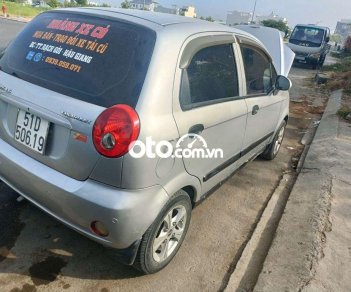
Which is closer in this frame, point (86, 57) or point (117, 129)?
point (117, 129)

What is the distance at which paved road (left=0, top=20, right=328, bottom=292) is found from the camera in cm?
256

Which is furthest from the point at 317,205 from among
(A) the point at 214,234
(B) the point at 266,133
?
(A) the point at 214,234

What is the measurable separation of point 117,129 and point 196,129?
2.19 ft

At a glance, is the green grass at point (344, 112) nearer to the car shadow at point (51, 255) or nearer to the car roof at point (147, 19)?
the car roof at point (147, 19)

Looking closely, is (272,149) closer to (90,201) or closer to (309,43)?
(90,201)

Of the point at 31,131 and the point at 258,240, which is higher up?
the point at 31,131

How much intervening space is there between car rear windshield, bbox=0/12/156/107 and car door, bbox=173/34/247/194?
0.32 metres

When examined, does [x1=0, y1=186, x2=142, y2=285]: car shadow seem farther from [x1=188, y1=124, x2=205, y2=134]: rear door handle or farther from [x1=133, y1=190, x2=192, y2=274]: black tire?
[x1=188, y1=124, x2=205, y2=134]: rear door handle

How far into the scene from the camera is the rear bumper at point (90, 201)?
210 centimetres

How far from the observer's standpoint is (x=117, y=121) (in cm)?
204

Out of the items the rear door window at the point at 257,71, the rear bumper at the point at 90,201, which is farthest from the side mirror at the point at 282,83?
the rear bumper at the point at 90,201

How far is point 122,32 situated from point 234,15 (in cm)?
7343

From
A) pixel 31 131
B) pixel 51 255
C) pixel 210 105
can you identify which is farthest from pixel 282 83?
pixel 51 255

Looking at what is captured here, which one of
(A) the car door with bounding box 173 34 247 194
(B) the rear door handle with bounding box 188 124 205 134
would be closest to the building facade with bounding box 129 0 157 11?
(A) the car door with bounding box 173 34 247 194
